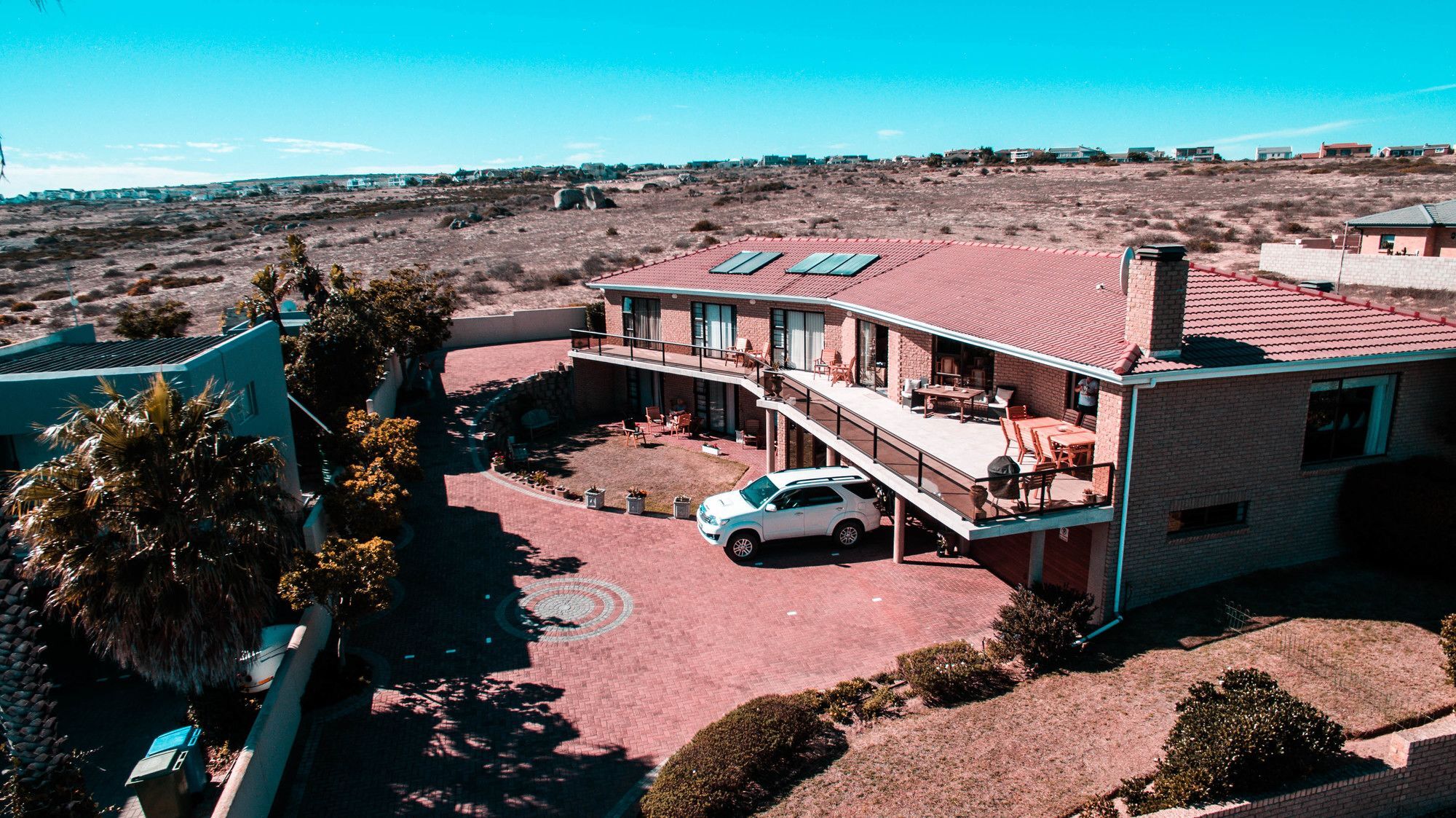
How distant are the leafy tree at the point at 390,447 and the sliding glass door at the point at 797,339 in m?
11.3

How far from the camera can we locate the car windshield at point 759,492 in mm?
19844

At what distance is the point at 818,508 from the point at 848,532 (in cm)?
100

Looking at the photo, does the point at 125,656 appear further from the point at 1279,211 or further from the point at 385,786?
the point at 1279,211

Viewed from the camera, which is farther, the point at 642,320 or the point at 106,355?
the point at 642,320

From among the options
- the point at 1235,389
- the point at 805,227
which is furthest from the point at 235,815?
the point at 805,227

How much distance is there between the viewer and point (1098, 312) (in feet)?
54.9

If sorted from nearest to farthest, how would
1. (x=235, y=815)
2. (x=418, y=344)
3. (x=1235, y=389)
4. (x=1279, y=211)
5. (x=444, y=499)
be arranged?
(x=235, y=815)
(x=1235, y=389)
(x=444, y=499)
(x=418, y=344)
(x=1279, y=211)

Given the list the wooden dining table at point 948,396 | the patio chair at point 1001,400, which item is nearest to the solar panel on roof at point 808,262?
the wooden dining table at point 948,396

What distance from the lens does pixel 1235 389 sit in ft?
47.4

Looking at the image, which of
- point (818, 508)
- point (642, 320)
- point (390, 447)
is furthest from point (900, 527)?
point (642, 320)

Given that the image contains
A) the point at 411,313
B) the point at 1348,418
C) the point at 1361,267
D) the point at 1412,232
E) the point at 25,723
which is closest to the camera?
the point at 25,723

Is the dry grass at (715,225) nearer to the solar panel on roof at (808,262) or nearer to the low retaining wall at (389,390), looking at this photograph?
the low retaining wall at (389,390)

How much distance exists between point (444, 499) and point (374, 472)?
5.02m

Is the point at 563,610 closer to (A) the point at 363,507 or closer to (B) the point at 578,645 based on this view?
(B) the point at 578,645
